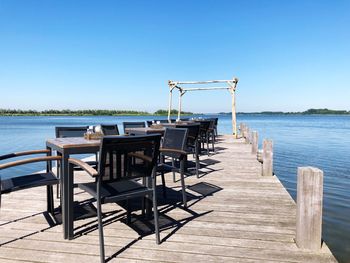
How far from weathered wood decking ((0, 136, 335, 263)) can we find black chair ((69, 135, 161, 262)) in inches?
9.8

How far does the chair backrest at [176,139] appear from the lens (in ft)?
11.9

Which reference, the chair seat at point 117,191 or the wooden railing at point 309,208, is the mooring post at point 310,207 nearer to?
the wooden railing at point 309,208

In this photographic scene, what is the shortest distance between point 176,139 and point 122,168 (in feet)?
5.17

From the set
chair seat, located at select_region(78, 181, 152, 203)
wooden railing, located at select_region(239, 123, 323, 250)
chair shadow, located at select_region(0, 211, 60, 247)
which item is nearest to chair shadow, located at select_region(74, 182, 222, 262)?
chair shadow, located at select_region(0, 211, 60, 247)

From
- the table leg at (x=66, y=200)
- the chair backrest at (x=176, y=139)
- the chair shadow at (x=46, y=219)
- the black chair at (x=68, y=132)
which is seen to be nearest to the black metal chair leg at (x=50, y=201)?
the chair shadow at (x=46, y=219)

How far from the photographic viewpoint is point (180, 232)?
2.56 m

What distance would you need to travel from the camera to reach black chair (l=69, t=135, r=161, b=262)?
2072 mm

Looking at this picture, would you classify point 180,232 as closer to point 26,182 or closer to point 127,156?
point 127,156

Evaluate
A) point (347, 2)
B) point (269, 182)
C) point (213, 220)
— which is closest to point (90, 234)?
point (213, 220)

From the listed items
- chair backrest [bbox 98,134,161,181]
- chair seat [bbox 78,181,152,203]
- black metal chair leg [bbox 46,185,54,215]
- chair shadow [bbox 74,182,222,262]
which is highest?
chair backrest [bbox 98,134,161,181]

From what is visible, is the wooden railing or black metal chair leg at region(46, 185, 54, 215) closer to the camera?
the wooden railing

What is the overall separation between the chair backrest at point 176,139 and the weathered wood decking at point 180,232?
2.18ft

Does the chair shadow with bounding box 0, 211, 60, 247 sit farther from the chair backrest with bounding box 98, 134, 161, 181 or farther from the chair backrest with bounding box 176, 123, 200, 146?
the chair backrest with bounding box 176, 123, 200, 146

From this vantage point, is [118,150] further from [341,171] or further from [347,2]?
[347,2]
